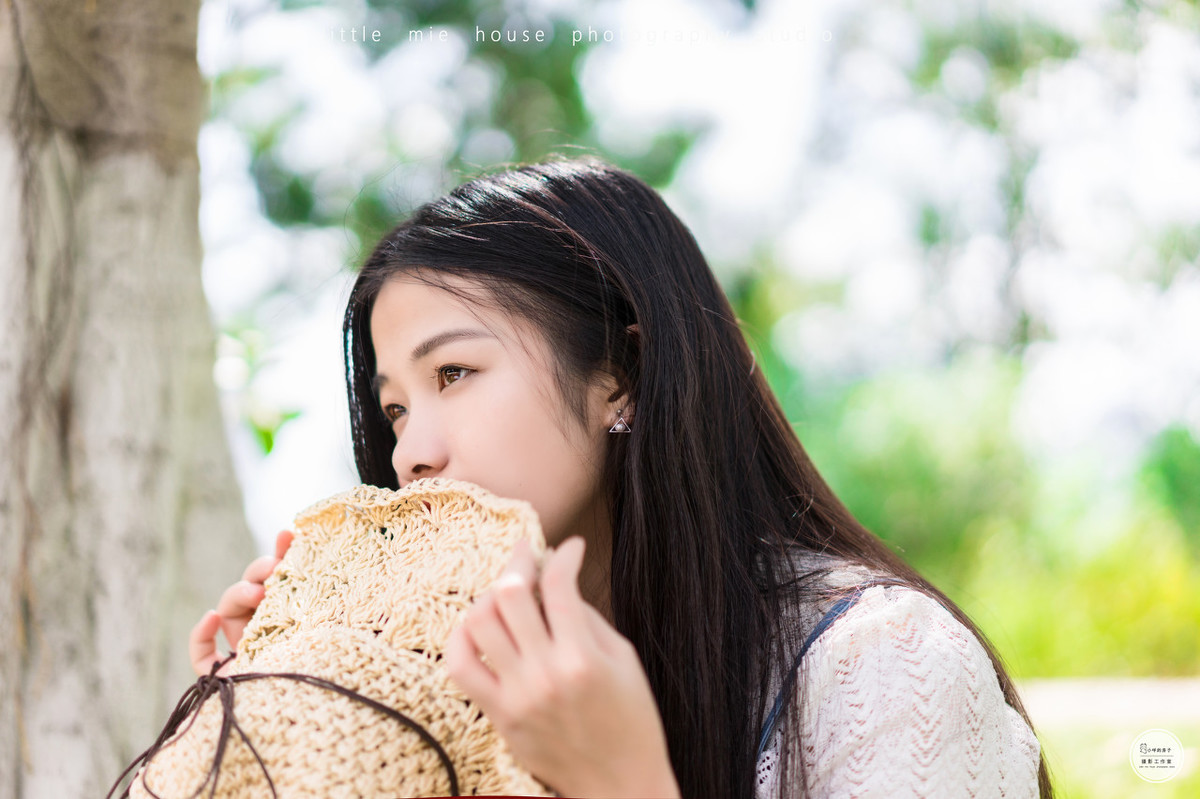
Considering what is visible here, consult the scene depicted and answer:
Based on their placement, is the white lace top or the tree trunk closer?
the white lace top

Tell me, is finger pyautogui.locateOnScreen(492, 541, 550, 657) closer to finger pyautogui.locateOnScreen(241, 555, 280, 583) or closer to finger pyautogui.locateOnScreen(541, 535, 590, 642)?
finger pyautogui.locateOnScreen(541, 535, 590, 642)

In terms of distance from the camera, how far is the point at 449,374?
1361 millimetres

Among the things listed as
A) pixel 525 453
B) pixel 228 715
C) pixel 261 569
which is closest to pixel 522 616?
pixel 228 715

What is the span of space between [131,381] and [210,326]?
14.1 inches

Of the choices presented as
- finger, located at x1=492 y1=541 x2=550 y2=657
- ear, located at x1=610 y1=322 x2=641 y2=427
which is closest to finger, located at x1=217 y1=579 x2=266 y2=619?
ear, located at x1=610 y1=322 x2=641 y2=427

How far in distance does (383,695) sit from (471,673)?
0.16 meters

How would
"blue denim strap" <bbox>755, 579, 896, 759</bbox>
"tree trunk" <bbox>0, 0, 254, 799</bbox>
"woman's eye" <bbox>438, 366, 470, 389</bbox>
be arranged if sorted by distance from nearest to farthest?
1. "blue denim strap" <bbox>755, 579, 896, 759</bbox>
2. "woman's eye" <bbox>438, 366, 470, 389</bbox>
3. "tree trunk" <bbox>0, 0, 254, 799</bbox>

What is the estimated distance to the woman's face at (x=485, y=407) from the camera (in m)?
1.30

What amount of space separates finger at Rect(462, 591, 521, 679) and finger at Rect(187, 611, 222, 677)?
796 millimetres

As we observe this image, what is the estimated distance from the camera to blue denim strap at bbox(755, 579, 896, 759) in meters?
1.24

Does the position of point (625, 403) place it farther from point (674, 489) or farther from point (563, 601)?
point (563, 601)

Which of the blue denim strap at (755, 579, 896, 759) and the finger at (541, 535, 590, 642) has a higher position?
the finger at (541, 535, 590, 642)

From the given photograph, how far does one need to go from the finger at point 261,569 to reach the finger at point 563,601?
0.70m

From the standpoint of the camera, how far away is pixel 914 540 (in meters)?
6.45
